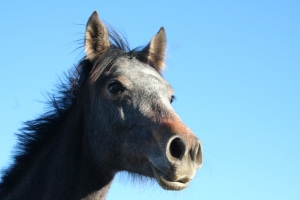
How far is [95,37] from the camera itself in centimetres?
955

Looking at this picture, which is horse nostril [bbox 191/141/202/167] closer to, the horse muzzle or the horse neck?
the horse muzzle

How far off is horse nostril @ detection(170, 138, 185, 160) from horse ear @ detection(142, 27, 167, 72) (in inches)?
115

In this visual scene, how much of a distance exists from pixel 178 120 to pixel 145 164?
844 mm

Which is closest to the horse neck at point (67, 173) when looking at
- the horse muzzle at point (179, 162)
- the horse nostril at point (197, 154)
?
the horse muzzle at point (179, 162)

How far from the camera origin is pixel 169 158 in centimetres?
720

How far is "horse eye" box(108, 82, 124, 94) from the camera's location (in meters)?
8.58

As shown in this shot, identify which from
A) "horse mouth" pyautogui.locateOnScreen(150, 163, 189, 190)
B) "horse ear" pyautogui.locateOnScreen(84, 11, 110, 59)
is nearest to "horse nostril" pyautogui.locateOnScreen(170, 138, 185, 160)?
"horse mouth" pyautogui.locateOnScreen(150, 163, 189, 190)

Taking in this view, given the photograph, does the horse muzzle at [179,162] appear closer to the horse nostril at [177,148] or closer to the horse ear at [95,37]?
the horse nostril at [177,148]

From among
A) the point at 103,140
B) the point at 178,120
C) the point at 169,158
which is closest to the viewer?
the point at 169,158

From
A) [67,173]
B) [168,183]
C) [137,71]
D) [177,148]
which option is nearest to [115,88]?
[137,71]

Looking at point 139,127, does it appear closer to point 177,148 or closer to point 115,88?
point 115,88

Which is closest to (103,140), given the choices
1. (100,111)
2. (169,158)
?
(100,111)

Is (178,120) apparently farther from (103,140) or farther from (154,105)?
(103,140)

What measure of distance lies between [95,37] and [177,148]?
126 inches
